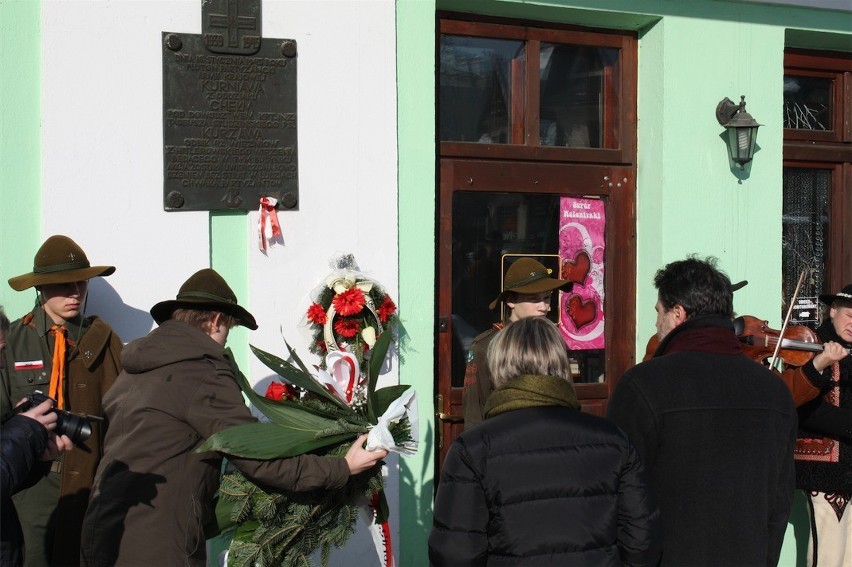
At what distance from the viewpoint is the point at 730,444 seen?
10.1 feet

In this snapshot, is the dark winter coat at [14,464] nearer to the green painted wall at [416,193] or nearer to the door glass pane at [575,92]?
the green painted wall at [416,193]

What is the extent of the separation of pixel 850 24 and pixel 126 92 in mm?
4500

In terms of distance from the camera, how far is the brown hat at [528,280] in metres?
4.50

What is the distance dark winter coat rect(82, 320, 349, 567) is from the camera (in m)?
3.18

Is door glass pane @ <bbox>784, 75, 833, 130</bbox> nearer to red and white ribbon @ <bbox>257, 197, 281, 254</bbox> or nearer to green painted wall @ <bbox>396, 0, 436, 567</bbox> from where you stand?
green painted wall @ <bbox>396, 0, 436, 567</bbox>

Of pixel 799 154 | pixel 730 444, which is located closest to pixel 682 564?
pixel 730 444

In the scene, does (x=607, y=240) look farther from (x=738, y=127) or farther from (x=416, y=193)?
(x=416, y=193)

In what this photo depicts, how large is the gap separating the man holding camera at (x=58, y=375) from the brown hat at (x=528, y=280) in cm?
189

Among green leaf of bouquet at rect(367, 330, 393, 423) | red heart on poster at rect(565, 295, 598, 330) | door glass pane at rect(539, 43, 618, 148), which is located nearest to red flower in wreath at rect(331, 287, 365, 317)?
green leaf of bouquet at rect(367, 330, 393, 423)

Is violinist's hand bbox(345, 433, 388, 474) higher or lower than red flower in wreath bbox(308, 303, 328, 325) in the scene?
lower

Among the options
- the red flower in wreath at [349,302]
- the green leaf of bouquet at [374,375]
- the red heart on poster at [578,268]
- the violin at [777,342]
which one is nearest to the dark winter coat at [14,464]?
the green leaf of bouquet at [374,375]

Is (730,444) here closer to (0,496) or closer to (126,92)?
(0,496)

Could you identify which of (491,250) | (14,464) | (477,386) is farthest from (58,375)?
(491,250)

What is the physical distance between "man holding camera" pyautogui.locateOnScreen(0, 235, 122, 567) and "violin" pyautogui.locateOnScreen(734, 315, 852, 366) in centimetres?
306
